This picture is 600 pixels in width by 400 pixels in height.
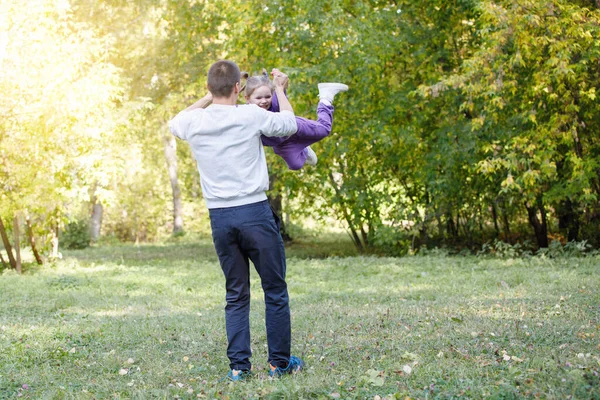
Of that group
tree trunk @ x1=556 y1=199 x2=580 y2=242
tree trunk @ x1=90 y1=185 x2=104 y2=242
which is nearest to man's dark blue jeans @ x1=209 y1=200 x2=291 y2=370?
tree trunk @ x1=556 y1=199 x2=580 y2=242

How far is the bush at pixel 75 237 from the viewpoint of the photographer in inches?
862

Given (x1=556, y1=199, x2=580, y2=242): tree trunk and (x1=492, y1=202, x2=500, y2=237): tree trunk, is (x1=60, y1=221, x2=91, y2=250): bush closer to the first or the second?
(x1=492, y1=202, x2=500, y2=237): tree trunk

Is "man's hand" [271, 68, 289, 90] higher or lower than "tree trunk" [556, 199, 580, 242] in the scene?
higher

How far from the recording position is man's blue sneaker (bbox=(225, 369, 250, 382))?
4344mm

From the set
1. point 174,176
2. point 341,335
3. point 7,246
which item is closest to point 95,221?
point 174,176

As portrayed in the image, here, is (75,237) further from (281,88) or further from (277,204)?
(281,88)

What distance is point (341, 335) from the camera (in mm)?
5801

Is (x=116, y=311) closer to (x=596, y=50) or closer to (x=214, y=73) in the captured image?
(x=214, y=73)

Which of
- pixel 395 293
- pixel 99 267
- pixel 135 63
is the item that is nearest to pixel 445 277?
pixel 395 293

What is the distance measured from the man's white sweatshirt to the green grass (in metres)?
1.20

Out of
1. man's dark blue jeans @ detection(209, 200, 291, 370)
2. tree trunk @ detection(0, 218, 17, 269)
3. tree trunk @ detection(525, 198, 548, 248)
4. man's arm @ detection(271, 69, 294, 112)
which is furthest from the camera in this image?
tree trunk @ detection(525, 198, 548, 248)

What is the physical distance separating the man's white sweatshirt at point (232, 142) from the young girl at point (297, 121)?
0.19 metres

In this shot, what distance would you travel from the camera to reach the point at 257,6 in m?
14.2

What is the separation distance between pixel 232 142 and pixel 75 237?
755 inches
